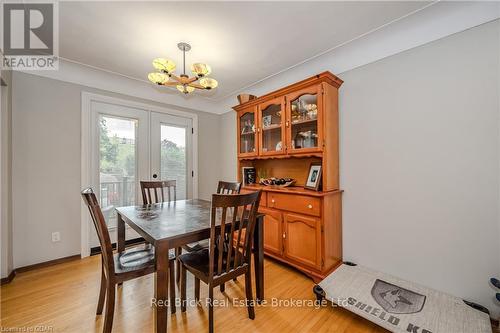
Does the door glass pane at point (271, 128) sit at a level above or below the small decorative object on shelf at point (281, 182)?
above

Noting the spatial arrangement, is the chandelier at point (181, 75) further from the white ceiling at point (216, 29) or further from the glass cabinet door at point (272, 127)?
the glass cabinet door at point (272, 127)

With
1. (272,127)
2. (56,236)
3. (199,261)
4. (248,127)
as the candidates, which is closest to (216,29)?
(272,127)

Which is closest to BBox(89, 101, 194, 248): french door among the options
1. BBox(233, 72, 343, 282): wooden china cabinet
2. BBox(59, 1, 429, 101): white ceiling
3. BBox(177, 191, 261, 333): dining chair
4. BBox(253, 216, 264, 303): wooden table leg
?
BBox(59, 1, 429, 101): white ceiling

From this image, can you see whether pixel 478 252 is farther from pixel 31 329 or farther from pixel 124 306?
pixel 31 329

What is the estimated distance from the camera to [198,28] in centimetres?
188

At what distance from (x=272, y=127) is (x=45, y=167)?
2.77m

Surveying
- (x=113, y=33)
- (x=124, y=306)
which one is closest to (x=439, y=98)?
(x=113, y=33)

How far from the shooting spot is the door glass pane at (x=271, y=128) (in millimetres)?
2635

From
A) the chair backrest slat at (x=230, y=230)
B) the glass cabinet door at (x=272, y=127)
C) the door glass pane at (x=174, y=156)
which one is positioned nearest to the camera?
the chair backrest slat at (x=230, y=230)

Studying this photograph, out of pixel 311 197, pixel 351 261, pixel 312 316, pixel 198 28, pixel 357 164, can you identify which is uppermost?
pixel 198 28

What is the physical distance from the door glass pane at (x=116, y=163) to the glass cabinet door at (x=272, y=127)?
1911 millimetres

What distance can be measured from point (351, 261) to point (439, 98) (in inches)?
70.2

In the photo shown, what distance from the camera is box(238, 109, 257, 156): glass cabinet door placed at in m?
2.97

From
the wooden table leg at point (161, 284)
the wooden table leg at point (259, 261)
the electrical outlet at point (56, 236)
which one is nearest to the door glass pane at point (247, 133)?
the wooden table leg at point (259, 261)
